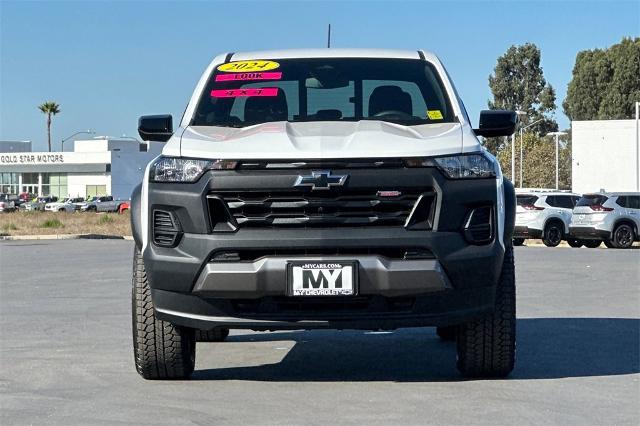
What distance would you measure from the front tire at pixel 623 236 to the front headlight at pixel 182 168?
26.8m

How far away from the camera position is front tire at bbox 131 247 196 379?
7262 mm

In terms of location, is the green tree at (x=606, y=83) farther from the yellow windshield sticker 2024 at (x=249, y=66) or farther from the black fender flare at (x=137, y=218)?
the black fender flare at (x=137, y=218)

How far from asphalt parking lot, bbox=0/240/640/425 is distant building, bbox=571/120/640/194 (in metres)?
54.9

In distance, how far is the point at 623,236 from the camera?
107 ft

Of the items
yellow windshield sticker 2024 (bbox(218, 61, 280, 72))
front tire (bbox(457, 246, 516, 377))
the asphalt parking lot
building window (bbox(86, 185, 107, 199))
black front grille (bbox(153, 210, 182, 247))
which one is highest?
yellow windshield sticker 2024 (bbox(218, 61, 280, 72))

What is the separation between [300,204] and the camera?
672cm

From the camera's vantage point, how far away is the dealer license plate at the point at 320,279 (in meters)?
6.64

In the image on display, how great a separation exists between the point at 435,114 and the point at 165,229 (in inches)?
82.2

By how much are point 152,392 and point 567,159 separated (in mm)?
109906

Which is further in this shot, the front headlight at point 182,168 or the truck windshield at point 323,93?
the truck windshield at point 323,93

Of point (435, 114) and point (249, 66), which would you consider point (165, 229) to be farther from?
point (435, 114)

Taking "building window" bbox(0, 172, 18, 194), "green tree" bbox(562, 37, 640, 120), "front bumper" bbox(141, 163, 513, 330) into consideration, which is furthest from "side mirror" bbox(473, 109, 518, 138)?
"building window" bbox(0, 172, 18, 194)

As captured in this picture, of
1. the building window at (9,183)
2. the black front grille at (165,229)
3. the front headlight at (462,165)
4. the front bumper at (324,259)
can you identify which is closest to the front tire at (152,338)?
the front bumper at (324,259)

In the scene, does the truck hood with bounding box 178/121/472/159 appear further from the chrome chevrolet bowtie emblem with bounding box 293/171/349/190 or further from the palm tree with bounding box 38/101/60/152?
the palm tree with bounding box 38/101/60/152
